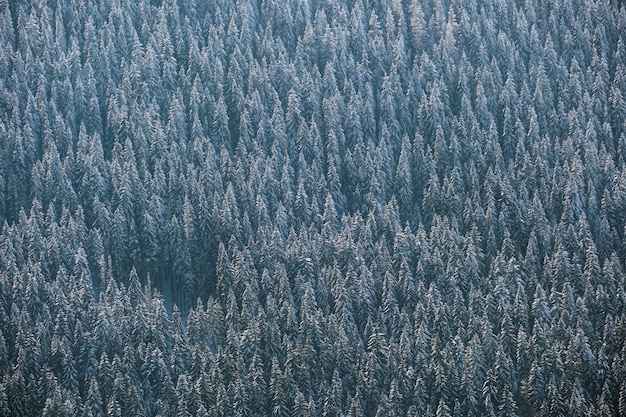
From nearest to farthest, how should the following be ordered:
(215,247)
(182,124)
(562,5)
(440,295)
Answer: (440,295) → (215,247) → (182,124) → (562,5)

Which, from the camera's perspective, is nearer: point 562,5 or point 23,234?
point 23,234

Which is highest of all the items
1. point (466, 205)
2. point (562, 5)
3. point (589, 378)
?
point (562, 5)

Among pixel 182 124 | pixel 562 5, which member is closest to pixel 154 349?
pixel 182 124

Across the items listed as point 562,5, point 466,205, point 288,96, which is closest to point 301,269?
point 466,205

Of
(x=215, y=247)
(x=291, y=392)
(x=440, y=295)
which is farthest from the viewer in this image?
(x=215, y=247)

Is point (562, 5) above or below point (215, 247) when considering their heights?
above

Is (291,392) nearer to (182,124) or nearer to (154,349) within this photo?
(154,349)
